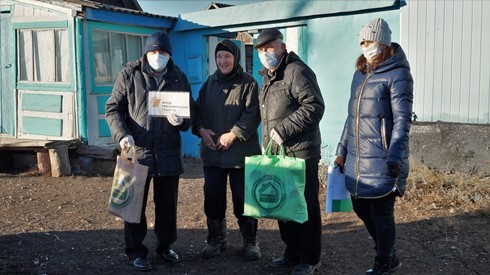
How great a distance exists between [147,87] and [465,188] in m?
3.78

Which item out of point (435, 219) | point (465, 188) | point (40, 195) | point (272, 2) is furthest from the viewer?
point (272, 2)

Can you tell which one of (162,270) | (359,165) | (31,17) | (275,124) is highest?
(31,17)

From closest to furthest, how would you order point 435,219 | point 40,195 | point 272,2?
1. point 435,219
2. point 40,195
3. point 272,2

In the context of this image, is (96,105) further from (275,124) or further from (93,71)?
(275,124)

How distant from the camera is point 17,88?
30.7 ft

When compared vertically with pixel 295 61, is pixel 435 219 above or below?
below

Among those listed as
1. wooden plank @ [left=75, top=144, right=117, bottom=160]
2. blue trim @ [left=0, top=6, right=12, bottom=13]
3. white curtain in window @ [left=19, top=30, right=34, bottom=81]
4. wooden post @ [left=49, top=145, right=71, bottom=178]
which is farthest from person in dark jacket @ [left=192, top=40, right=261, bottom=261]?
blue trim @ [left=0, top=6, right=12, bottom=13]

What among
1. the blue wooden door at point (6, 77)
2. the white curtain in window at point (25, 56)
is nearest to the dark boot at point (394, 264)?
the white curtain in window at point (25, 56)

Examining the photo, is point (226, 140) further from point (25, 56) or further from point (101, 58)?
point (25, 56)

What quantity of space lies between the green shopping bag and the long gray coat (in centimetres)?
39

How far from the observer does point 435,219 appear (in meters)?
5.51

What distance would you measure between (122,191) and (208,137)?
0.81m

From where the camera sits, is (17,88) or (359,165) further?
(17,88)

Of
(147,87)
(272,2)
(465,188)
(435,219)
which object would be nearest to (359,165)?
(147,87)
